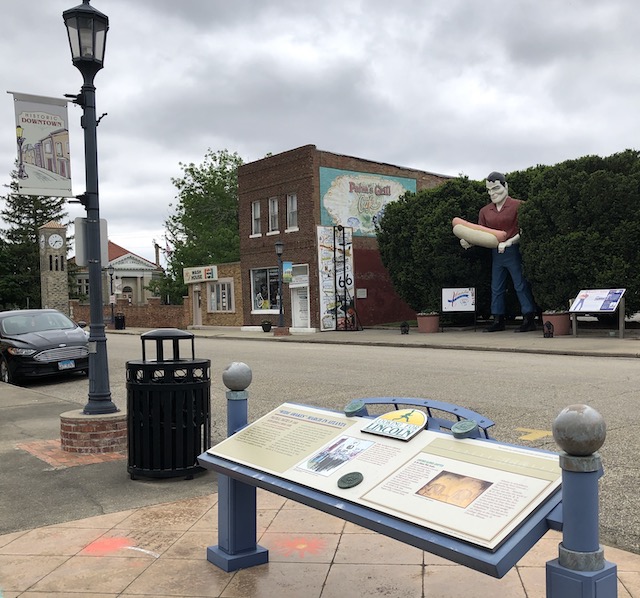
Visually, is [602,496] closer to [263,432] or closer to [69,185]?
[263,432]

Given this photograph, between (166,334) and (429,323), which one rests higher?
(166,334)

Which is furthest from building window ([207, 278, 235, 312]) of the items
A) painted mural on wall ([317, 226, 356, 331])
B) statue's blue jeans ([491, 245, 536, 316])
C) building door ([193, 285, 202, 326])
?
statue's blue jeans ([491, 245, 536, 316])

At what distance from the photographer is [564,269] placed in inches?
834

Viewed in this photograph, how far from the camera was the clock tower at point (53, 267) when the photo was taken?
56.4 m

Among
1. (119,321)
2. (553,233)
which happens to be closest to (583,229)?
(553,233)

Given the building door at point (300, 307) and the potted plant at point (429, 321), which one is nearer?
the potted plant at point (429, 321)

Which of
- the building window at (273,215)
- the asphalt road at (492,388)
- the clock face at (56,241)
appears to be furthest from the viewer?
the clock face at (56,241)

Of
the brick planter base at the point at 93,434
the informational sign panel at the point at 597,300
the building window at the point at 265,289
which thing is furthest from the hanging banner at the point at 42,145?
the building window at the point at 265,289

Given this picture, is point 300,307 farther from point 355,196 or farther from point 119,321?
point 119,321

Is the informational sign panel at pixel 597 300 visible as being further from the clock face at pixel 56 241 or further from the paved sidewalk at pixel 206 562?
the clock face at pixel 56 241

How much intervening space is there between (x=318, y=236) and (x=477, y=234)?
27.1ft

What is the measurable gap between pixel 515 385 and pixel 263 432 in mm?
8216

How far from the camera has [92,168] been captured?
23.6 ft

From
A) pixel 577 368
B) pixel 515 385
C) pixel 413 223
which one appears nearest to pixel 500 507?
pixel 515 385
